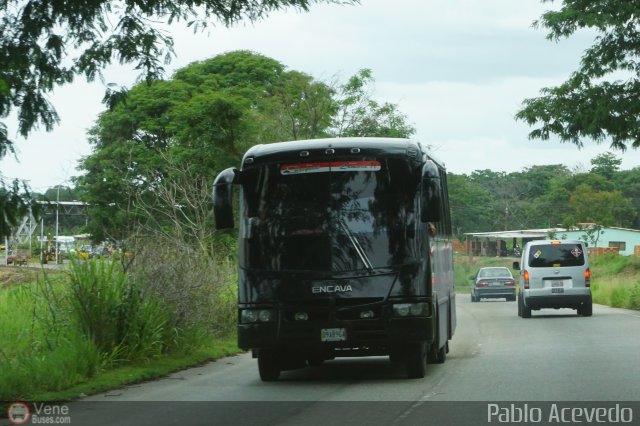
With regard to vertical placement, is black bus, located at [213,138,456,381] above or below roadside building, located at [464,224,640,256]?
below

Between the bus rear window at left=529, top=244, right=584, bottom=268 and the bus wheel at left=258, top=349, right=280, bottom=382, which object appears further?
the bus rear window at left=529, top=244, right=584, bottom=268

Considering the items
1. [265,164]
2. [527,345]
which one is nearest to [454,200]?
[527,345]

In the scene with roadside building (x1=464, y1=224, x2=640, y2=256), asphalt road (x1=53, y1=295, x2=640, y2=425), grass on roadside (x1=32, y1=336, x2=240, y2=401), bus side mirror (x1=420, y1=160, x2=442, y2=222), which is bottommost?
asphalt road (x1=53, y1=295, x2=640, y2=425)

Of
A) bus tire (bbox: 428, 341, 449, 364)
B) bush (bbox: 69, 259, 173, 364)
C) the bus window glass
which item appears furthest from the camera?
bus tire (bbox: 428, 341, 449, 364)

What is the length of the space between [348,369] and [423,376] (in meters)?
2.23

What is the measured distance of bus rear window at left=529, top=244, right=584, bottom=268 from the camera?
99.9ft

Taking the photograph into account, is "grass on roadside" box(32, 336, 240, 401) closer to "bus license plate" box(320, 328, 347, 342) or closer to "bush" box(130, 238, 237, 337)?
"bush" box(130, 238, 237, 337)

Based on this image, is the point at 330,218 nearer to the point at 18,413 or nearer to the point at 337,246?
the point at 337,246

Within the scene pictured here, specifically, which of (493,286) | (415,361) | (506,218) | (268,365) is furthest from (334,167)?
(506,218)

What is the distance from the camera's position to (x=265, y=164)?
1437 cm

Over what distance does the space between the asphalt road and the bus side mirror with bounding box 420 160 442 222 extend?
2.09m

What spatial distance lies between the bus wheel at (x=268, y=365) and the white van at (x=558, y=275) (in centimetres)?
1686

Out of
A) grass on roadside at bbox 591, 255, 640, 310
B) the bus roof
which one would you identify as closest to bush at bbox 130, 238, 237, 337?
the bus roof

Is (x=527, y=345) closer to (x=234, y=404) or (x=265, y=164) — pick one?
(x=265, y=164)
